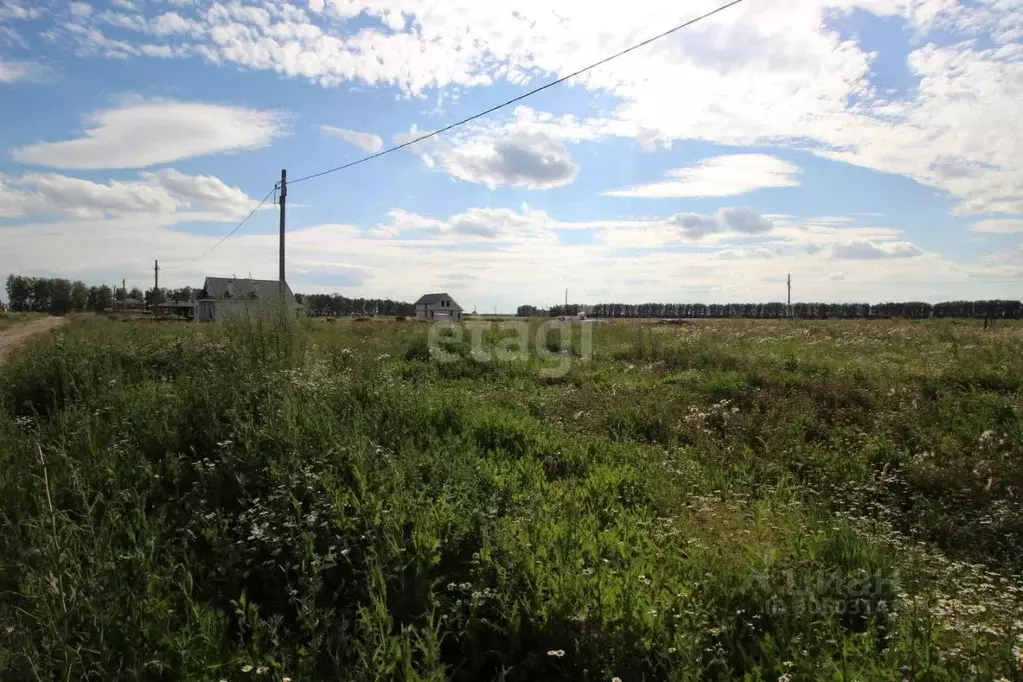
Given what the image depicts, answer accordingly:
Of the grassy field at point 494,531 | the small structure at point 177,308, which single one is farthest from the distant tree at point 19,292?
the grassy field at point 494,531

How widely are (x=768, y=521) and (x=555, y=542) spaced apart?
1.56 metres

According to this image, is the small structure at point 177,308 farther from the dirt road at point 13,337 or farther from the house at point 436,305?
the dirt road at point 13,337

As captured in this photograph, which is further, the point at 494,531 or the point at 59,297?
the point at 59,297

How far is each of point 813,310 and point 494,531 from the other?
67.9 metres

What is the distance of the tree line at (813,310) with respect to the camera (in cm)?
4691

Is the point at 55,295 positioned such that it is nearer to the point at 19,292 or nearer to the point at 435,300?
the point at 19,292

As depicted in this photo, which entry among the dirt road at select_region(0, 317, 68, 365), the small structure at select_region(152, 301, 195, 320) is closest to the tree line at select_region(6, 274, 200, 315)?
the small structure at select_region(152, 301, 195, 320)

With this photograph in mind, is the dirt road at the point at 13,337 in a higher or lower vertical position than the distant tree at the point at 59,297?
lower

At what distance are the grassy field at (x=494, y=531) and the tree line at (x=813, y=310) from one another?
32.4 m

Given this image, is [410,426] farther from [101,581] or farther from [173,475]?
[101,581]

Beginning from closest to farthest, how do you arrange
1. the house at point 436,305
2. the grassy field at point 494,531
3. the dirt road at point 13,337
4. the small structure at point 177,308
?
1. the grassy field at point 494,531
2. the dirt road at point 13,337
3. the small structure at point 177,308
4. the house at point 436,305

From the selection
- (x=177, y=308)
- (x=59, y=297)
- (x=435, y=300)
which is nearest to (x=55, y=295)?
(x=59, y=297)

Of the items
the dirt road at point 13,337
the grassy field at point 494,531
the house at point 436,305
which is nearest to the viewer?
the grassy field at point 494,531

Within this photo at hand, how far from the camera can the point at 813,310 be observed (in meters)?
63.5
